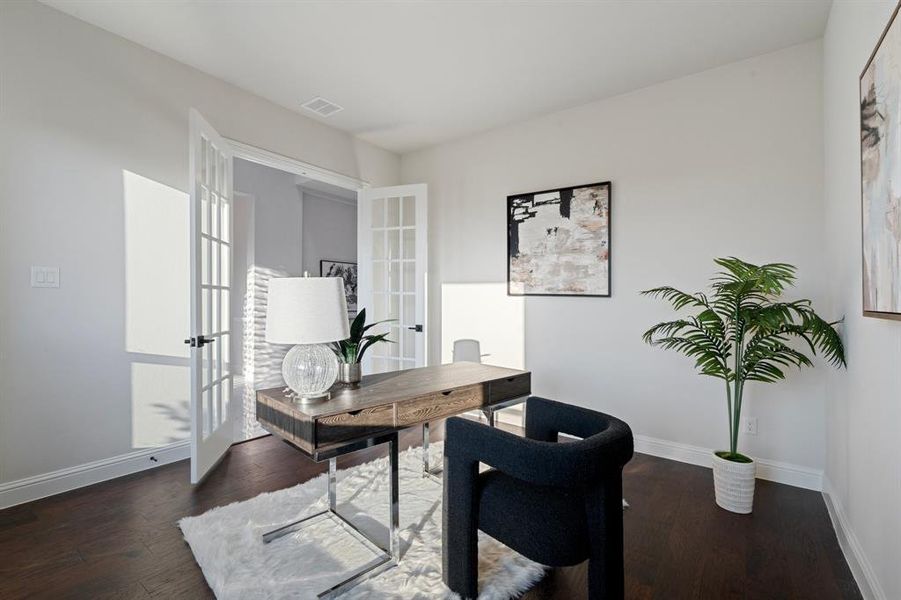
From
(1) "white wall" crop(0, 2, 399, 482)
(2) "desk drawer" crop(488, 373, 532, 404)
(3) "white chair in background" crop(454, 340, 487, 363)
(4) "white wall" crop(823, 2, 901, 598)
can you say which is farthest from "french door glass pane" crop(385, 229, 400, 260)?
(4) "white wall" crop(823, 2, 901, 598)

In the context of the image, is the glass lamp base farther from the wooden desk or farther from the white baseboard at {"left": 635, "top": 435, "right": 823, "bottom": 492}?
the white baseboard at {"left": 635, "top": 435, "right": 823, "bottom": 492}

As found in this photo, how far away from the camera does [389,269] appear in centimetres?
442

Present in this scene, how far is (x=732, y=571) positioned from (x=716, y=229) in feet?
6.84

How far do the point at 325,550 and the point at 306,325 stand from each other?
101 centimetres

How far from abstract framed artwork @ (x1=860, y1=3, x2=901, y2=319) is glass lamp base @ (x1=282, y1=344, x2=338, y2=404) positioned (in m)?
1.96

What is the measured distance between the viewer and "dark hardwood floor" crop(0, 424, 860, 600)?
1743 mm

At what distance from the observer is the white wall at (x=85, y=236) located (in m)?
2.38

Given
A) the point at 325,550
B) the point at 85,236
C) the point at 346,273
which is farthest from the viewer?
the point at 346,273

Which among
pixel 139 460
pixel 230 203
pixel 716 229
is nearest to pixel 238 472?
pixel 139 460

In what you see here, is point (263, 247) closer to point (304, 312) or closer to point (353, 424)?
point (304, 312)

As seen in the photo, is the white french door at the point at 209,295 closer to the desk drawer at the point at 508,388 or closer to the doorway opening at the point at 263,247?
the desk drawer at the point at 508,388

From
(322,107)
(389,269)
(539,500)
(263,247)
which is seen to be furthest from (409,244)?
(539,500)

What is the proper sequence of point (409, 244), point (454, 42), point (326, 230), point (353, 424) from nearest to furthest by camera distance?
point (353, 424), point (454, 42), point (409, 244), point (326, 230)

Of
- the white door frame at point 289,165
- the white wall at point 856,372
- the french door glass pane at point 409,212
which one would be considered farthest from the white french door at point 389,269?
the white wall at point 856,372
